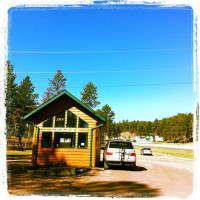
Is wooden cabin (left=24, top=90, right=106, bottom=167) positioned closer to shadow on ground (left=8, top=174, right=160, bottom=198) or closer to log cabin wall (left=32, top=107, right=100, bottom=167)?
log cabin wall (left=32, top=107, right=100, bottom=167)

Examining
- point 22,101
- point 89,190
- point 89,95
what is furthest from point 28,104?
point 89,190

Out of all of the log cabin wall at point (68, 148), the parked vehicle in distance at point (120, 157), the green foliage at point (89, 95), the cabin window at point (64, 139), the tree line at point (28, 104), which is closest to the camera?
the parked vehicle in distance at point (120, 157)

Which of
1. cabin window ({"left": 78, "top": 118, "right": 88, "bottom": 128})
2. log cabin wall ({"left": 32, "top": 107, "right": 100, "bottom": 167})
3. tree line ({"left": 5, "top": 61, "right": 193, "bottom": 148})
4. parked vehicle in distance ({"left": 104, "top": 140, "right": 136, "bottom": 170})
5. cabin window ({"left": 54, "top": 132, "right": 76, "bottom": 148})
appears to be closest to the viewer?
parked vehicle in distance ({"left": 104, "top": 140, "right": 136, "bottom": 170})

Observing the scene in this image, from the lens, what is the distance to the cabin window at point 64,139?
43.2ft

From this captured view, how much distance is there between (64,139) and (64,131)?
59 centimetres

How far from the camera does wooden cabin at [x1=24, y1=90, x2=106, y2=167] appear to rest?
509 inches

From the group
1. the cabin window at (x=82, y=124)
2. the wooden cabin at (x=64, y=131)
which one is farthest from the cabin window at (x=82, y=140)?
the cabin window at (x=82, y=124)

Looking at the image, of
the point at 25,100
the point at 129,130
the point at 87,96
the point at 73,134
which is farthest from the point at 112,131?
the point at 73,134

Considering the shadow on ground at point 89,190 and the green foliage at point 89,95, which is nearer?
the shadow on ground at point 89,190

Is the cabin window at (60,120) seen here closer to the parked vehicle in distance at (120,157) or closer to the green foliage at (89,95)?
the parked vehicle in distance at (120,157)

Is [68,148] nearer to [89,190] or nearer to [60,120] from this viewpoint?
[60,120]

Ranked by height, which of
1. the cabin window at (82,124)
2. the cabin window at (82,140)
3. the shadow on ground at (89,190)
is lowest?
the shadow on ground at (89,190)

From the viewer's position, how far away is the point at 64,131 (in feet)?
43.6

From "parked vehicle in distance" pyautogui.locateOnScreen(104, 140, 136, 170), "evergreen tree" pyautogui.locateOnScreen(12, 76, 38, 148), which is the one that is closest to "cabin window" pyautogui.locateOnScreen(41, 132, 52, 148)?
"parked vehicle in distance" pyautogui.locateOnScreen(104, 140, 136, 170)
